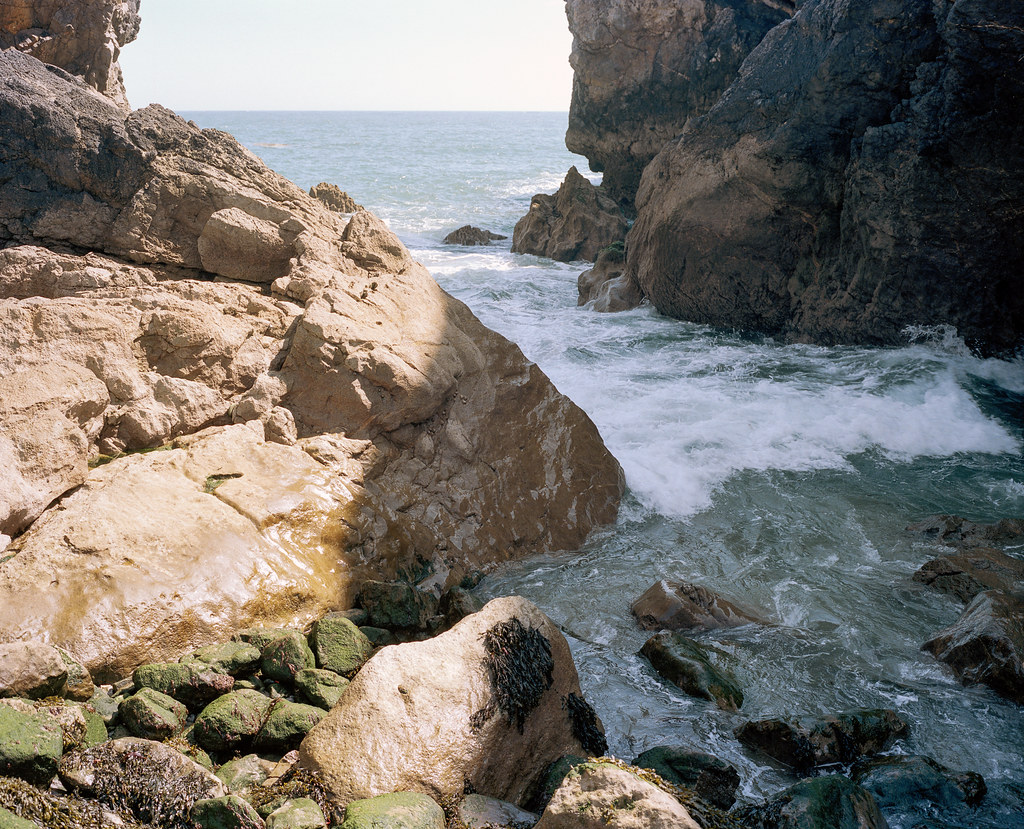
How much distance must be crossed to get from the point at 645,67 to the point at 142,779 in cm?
1801

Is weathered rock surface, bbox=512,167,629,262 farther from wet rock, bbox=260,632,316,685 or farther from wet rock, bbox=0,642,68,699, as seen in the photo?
wet rock, bbox=0,642,68,699

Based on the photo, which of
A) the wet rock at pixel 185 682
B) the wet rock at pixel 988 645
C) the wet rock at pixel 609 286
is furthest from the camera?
the wet rock at pixel 609 286

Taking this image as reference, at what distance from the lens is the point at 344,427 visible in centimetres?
456

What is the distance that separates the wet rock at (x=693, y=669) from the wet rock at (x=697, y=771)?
0.55 m

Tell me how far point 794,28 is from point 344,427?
8.63 m

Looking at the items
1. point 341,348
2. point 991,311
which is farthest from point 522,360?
point 991,311

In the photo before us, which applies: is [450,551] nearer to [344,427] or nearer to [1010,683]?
[344,427]

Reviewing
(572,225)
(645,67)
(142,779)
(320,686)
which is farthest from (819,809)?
(645,67)

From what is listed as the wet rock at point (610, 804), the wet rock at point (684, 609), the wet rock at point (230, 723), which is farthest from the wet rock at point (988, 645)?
the wet rock at point (230, 723)

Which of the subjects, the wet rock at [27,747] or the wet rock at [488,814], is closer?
the wet rock at [27,747]

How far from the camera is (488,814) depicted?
8.64 feet

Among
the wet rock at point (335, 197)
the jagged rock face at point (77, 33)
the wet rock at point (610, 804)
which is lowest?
the wet rock at point (610, 804)

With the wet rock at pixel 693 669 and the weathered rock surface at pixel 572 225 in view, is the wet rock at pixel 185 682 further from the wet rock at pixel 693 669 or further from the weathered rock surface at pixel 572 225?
the weathered rock surface at pixel 572 225

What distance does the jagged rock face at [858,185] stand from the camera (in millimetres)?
7984
